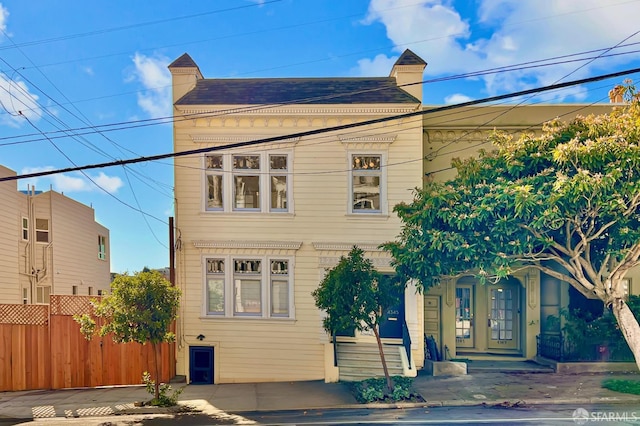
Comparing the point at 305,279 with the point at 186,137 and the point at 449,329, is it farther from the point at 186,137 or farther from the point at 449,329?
the point at 186,137

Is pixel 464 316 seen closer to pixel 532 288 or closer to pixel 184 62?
pixel 532 288

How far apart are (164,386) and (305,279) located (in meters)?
4.84

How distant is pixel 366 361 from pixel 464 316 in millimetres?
3940

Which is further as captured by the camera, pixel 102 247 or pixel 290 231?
pixel 102 247

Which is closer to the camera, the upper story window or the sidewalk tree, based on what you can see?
the sidewalk tree

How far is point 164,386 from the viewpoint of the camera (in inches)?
413

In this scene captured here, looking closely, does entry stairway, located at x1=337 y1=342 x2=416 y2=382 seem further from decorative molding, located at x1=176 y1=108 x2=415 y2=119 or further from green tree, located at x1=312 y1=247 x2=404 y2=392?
decorative molding, located at x1=176 y1=108 x2=415 y2=119

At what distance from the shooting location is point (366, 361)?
1270cm

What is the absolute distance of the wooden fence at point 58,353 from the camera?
476 inches

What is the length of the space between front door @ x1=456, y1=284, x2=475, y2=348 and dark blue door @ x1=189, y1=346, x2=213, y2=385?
7.92 m

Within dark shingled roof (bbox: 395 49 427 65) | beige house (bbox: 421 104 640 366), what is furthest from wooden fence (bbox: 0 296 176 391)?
dark shingled roof (bbox: 395 49 427 65)

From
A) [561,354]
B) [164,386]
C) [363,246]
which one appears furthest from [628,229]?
[164,386]

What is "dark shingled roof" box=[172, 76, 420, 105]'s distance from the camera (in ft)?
44.0

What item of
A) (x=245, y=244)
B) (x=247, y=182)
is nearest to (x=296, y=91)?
(x=247, y=182)
